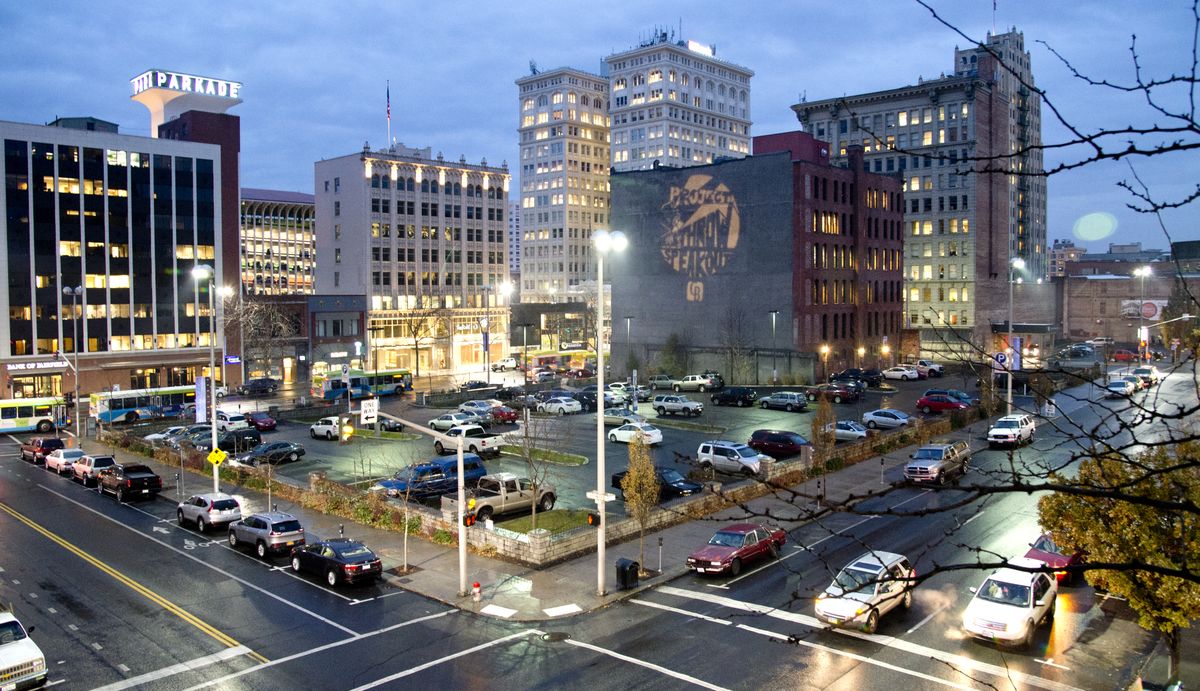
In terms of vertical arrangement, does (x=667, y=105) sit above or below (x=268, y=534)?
above

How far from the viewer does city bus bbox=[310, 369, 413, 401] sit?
7819cm

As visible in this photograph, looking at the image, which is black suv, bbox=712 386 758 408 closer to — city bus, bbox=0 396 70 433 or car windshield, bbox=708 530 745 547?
car windshield, bbox=708 530 745 547

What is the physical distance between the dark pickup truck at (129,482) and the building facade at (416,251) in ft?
186

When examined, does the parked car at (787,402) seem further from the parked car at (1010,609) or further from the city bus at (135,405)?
the city bus at (135,405)

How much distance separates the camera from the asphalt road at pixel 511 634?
19.5 m

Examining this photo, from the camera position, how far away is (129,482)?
133ft

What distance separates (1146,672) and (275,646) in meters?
20.6

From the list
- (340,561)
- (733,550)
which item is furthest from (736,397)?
(340,561)

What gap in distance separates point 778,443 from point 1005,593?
25.3 metres

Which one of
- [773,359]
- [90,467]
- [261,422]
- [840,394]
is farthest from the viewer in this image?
[773,359]

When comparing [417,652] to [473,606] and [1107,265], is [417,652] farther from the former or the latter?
[1107,265]

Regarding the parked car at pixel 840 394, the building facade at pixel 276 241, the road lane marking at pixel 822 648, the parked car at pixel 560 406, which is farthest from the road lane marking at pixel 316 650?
the building facade at pixel 276 241

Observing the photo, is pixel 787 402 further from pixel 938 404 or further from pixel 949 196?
pixel 949 196

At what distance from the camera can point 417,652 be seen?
21.3 metres
